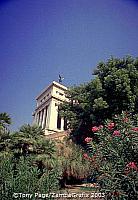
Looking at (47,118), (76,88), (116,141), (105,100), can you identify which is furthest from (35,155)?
(47,118)

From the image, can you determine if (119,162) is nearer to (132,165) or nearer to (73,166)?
(132,165)

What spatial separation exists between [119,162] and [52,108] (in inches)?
1743

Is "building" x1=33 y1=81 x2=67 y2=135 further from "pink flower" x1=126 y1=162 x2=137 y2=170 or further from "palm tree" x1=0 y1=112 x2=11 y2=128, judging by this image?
"pink flower" x1=126 y1=162 x2=137 y2=170

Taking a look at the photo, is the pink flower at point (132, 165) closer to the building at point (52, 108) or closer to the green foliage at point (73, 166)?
the green foliage at point (73, 166)

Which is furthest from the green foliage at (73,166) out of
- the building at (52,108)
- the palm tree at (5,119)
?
the building at (52,108)

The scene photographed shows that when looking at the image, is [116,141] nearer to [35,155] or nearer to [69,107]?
[35,155]

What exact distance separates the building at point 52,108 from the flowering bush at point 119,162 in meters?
40.9

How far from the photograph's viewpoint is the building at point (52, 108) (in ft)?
162

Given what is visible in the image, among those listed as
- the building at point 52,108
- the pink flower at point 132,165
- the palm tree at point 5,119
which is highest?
the building at point 52,108

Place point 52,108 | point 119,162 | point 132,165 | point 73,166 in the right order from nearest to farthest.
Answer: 1. point 132,165
2. point 119,162
3. point 73,166
4. point 52,108

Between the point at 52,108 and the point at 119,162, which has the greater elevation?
the point at 52,108

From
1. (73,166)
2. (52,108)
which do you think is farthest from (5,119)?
(52,108)

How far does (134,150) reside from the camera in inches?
227

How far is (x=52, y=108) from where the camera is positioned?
49781mm
